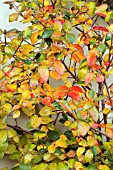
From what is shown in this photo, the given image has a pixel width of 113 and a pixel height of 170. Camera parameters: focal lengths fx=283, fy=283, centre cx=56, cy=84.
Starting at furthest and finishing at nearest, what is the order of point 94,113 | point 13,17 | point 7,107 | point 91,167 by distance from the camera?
point 13,17, point 7,107, point 91,167, point 94,113

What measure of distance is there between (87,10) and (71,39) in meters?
0.30

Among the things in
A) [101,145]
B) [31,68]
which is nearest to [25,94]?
[31,68]

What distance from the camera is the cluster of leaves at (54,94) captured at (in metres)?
1.14

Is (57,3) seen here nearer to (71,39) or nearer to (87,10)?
(87,10)

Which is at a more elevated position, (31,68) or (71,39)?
(71,39)

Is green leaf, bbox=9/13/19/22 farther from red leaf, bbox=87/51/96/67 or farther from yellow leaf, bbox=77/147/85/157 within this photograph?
yellow leaf, bbox=77/147/85/157

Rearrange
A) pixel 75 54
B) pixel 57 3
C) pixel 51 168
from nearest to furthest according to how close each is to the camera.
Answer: pixel 51 168
pixel 75 54
pixel 57 3

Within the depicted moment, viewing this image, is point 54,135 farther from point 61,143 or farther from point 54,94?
point 54,94

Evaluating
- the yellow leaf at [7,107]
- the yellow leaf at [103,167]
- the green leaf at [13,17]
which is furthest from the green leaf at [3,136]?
the green leaf at [13,17]

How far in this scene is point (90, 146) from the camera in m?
1.19

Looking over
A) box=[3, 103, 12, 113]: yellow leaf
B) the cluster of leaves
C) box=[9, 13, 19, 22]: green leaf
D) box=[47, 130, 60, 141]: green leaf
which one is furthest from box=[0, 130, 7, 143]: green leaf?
box=[9, 13, 19, 22]: green leaf

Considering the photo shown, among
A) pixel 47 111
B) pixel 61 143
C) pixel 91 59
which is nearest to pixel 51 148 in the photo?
pixel 61 143

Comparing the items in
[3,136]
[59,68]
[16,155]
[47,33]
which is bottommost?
[16,155]

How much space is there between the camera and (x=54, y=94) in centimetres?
116
